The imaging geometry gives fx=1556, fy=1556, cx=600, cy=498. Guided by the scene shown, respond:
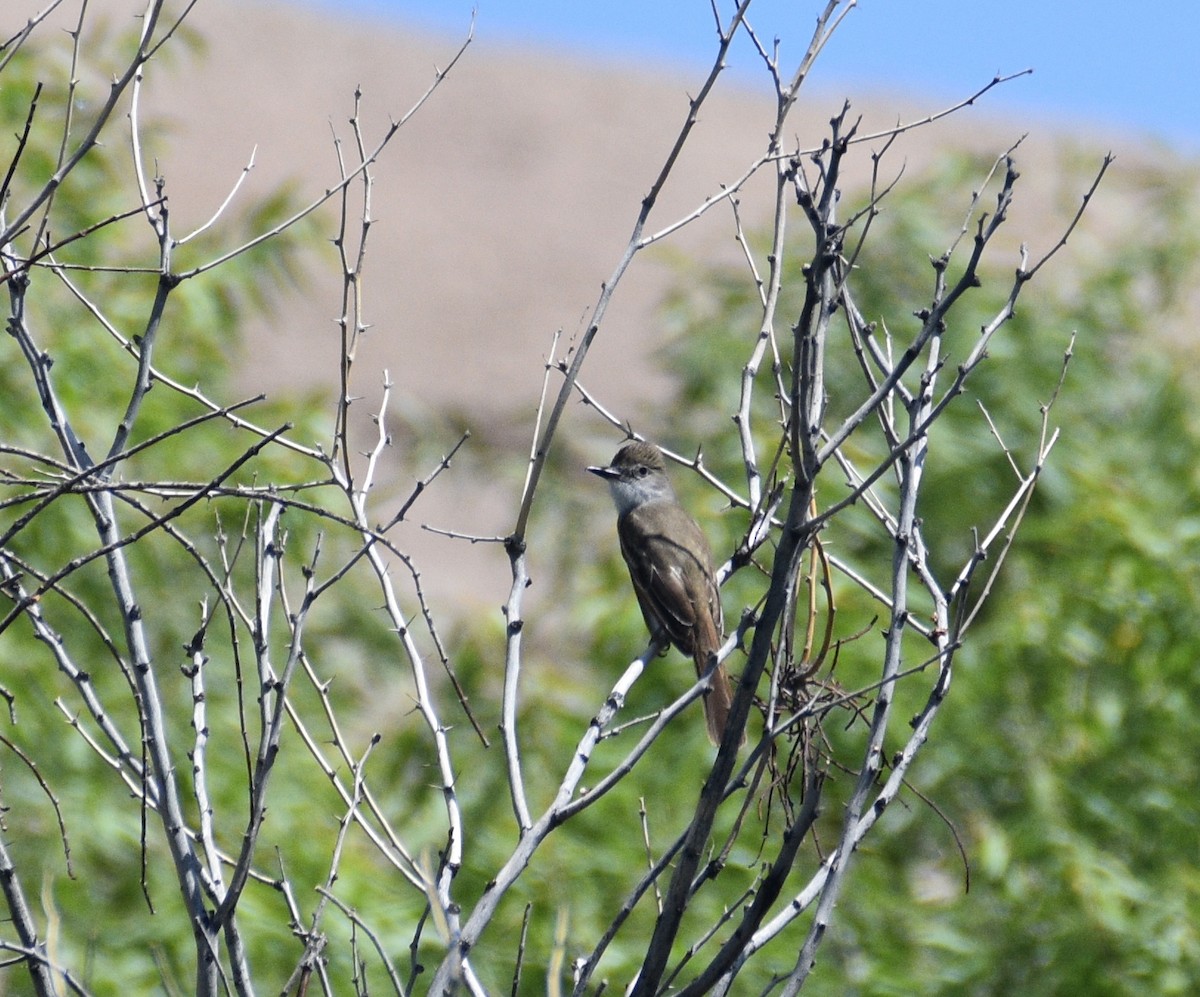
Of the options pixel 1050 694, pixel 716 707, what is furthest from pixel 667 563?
pixel 1050 694

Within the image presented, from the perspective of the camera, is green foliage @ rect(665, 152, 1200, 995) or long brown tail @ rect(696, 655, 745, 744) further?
green foliage @ rect(665, 152, 1200, 995)

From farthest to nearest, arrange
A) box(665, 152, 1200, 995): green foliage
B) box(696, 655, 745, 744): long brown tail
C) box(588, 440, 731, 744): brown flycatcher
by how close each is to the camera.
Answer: box(665, 152, 1200, 995): green foliage, box(588, 440, 731, 744): brown flycatcher, box(696, 655, 745, 744): long brown tail

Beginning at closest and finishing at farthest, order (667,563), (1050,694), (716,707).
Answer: (716,707) < (667,563) < (1050,694)

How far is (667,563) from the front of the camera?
701cm

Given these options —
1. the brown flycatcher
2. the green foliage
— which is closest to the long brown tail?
the brown flycatcher

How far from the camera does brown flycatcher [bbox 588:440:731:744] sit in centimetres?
664

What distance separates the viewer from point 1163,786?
7.89 metres

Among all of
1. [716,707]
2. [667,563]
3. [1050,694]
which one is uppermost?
[1050,694]

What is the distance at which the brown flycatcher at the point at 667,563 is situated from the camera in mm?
6643

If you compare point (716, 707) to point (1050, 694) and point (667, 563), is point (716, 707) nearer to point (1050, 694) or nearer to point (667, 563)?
point (667, 563)

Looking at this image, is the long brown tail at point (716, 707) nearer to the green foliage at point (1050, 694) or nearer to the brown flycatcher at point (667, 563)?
the brown flycatcher at point (667, 563)

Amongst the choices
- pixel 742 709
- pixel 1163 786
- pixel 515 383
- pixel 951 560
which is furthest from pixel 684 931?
pixel 515 383

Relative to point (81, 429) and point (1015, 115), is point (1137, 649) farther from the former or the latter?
point (1015, 115)

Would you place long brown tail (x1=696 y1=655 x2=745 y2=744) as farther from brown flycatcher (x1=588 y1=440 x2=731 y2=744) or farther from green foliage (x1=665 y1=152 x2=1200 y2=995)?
green foliage (x1=665 y1=152 x2=1200 y2=995)
